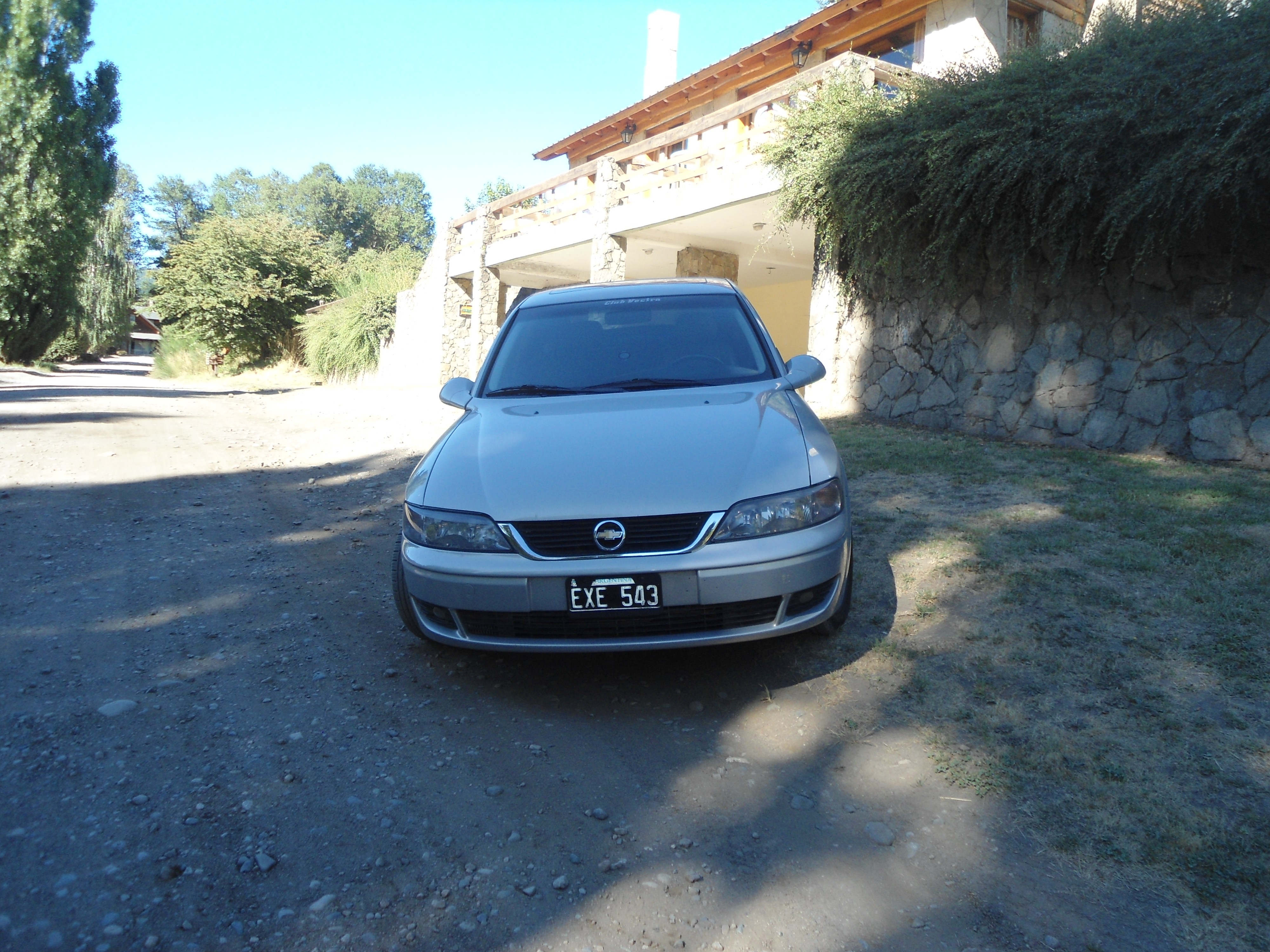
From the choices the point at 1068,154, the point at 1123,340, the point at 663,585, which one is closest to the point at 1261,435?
the point at 1123,340

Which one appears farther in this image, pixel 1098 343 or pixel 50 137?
pixel 50 137

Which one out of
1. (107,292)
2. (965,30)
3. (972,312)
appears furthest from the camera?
(107,292)

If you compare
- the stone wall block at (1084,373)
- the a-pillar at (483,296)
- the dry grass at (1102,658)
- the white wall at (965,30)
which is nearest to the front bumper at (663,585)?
the dry grass at (1102,658)

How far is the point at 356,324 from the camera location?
26734 mm

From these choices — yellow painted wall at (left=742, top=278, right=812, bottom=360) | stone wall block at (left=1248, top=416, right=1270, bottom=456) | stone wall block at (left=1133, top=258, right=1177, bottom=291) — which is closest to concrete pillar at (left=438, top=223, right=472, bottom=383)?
yellow painted wall at (left=742, top=278, right=812, bottom=360)

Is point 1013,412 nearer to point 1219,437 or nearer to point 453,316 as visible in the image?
point 1219,437

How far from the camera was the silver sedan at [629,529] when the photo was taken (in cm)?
327

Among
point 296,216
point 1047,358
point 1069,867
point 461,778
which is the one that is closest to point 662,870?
point 461,778

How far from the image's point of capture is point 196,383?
29031 mm

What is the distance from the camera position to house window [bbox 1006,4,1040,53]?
15.2 m

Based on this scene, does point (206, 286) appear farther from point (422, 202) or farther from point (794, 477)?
point (422, 202)

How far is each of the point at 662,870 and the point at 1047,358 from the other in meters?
7.89

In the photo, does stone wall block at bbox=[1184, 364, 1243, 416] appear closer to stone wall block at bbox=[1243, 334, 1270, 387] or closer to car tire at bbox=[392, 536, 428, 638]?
stone wall block at bbox=[1243, 334, 1270, 387]

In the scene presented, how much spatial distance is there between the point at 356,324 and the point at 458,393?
23540 mm
